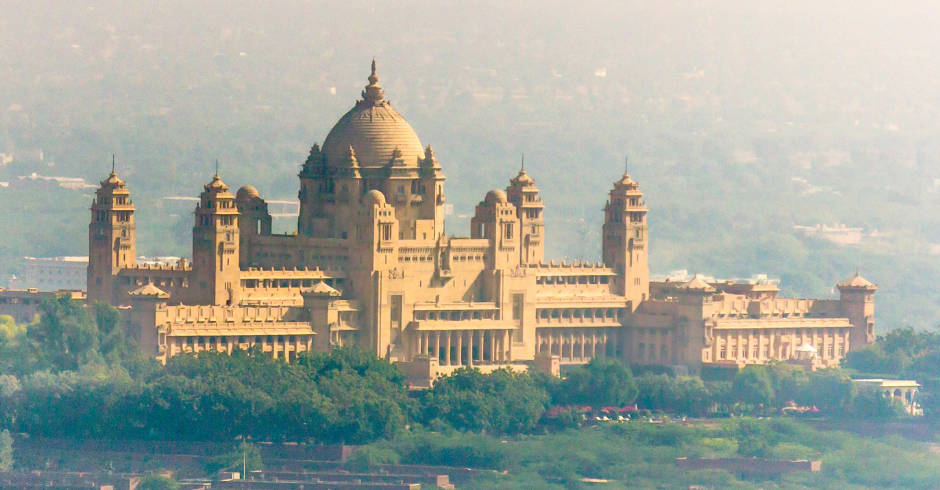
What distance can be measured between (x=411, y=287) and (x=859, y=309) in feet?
73.4

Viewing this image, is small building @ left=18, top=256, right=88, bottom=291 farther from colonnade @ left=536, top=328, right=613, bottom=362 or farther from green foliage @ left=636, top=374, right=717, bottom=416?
green foliage @ left=636, top=374, right=717, bottom=416

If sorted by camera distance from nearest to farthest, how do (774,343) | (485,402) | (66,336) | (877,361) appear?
1. (485,402)
2. (66,336)
3. (877,361)
4. (774,343)

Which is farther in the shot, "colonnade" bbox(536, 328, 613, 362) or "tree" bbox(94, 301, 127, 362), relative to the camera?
"colonnade" bbox(536, 328, 613, 362)

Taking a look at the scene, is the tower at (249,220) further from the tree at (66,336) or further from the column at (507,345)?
the tree at (66,336)

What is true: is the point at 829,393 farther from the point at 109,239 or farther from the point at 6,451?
the point at 6,451

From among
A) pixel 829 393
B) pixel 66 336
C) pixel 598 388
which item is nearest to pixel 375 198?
pixel 598 388

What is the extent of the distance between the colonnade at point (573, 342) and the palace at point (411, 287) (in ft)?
0.19

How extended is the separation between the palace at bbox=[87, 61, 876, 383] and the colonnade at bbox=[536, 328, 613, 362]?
0.19 feet

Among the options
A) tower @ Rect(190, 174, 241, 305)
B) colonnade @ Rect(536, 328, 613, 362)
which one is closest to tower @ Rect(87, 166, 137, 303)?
tower @ Rect(190, 174, 241, 305)

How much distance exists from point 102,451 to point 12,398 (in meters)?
4.85

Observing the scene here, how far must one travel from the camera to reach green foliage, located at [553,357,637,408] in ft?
488

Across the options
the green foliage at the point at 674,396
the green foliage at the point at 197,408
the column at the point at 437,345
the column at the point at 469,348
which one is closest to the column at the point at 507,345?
the column at the point at 469,348

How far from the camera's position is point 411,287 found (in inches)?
6112

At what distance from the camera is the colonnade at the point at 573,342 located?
6299 inches
